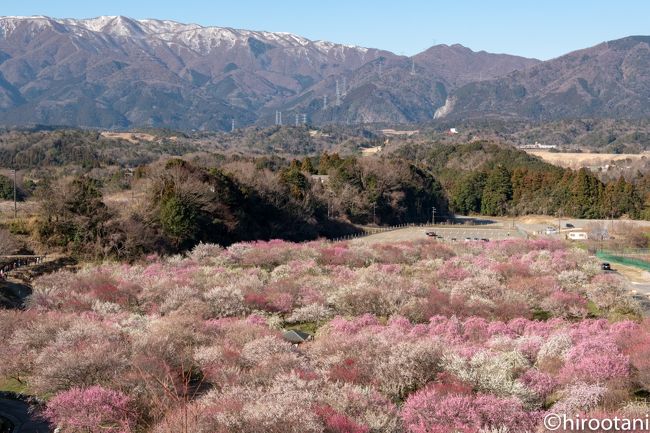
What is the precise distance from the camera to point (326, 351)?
15297 mm

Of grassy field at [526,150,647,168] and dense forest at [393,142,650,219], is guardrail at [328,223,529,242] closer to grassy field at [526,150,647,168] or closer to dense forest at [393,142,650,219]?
dense forest at [393,142,650,219]

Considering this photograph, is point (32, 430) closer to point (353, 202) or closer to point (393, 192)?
point (353, 202)

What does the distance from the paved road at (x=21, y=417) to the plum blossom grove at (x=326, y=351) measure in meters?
0.51

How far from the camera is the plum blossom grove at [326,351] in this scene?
1098cm

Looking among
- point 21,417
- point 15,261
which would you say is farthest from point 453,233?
point 21,417

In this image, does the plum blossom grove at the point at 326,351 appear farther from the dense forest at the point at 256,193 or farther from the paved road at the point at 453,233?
the paved road at the point at 453,233

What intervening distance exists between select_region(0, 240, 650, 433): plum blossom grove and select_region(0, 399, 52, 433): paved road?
0.51m

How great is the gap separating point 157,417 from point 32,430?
3086 millimetres

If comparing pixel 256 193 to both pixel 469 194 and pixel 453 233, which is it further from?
pixel 469 194

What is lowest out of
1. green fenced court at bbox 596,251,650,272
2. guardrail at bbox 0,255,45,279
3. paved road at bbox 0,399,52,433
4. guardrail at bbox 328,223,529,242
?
guardrail at bbox 328,223,529,242

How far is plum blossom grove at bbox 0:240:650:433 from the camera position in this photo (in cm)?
1098

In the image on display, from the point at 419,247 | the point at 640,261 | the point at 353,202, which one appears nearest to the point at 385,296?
the point at 419,247

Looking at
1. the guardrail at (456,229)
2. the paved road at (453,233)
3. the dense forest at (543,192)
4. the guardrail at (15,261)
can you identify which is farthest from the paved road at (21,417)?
the dense forest at (543,192)

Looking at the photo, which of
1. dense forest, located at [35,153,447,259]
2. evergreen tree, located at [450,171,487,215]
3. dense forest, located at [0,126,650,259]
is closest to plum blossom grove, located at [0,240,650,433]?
dense forest, located at [35,153,447,259]
